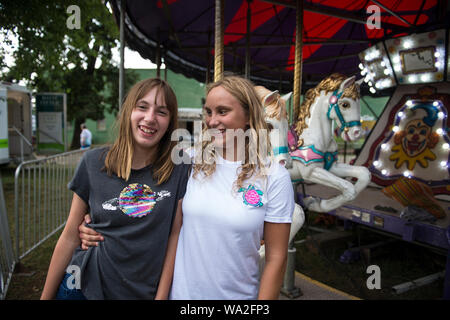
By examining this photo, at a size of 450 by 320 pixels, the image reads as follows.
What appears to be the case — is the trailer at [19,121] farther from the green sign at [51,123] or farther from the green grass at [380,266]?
the green grass at [380,266]

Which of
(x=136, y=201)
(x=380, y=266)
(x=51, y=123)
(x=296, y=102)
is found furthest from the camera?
(x=51, y=123)

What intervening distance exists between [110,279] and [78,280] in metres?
0.15

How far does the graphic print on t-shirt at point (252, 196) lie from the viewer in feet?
4.11

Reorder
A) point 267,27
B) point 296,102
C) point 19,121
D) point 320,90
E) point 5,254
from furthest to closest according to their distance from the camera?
1. point 19,121
2. point 267,27
3. point 320,90
4. point 296,102
5. point 5,254

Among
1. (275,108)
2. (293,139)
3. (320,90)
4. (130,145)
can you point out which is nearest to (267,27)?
(320,90)

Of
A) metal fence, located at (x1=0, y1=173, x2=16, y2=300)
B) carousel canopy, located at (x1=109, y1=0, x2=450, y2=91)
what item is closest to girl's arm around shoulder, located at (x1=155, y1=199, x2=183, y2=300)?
metal fence, located at (x1=0, y1=173, x2=16, y2=300)

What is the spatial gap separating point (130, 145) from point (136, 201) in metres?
0.26

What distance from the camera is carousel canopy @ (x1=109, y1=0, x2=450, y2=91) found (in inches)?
190

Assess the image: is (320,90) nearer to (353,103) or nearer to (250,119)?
(353,103)

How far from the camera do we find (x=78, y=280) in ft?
4.42

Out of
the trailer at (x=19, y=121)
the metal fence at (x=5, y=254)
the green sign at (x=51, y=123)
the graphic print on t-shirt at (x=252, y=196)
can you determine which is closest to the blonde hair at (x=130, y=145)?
the graphic print on t-shirt at (x=252, y=196)

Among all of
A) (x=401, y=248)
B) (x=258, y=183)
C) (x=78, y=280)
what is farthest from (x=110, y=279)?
(x=401, y=248)

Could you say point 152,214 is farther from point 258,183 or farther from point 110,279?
point 258,183

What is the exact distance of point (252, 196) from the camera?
1.26 m
